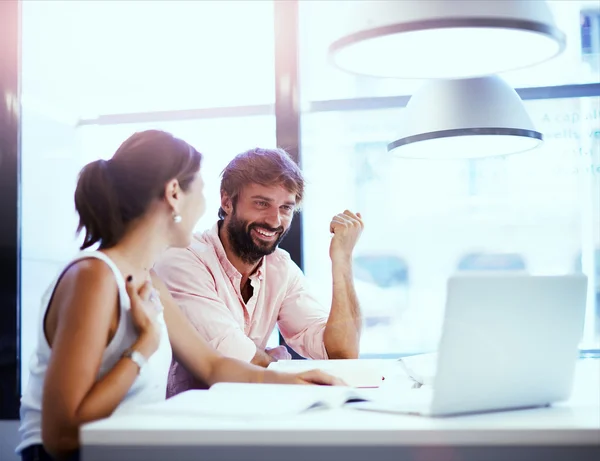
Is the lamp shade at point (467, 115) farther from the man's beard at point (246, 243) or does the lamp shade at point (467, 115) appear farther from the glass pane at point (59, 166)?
the glass pane at point (59, 166)

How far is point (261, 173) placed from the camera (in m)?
2.65

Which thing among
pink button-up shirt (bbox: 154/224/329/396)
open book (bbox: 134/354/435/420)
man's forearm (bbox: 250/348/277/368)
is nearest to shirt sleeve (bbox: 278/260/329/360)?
pink button-up shirt (bbox: 154/224/329/396)

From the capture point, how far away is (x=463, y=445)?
3.61 feet

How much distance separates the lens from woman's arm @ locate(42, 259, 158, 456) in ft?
4.42

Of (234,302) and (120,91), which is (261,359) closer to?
(234,302)

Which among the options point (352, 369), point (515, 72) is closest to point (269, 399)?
point (352, 369)

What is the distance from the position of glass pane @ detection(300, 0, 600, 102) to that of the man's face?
82 centimetres

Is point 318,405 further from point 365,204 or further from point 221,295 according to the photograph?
point 365,204

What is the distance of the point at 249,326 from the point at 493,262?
4.08ft

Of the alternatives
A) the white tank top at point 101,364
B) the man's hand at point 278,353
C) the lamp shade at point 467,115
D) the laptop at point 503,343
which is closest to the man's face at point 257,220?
the man's hand at point 278,353

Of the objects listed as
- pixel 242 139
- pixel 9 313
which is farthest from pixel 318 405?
pixel 9 313

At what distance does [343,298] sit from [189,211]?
1.05 meters

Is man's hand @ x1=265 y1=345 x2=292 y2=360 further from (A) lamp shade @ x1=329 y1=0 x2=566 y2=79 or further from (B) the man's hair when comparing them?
(A) lamp shade @ x1=329 y1=0 x2=566 y2=79

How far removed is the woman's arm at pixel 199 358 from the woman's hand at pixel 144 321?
310 millimetres
